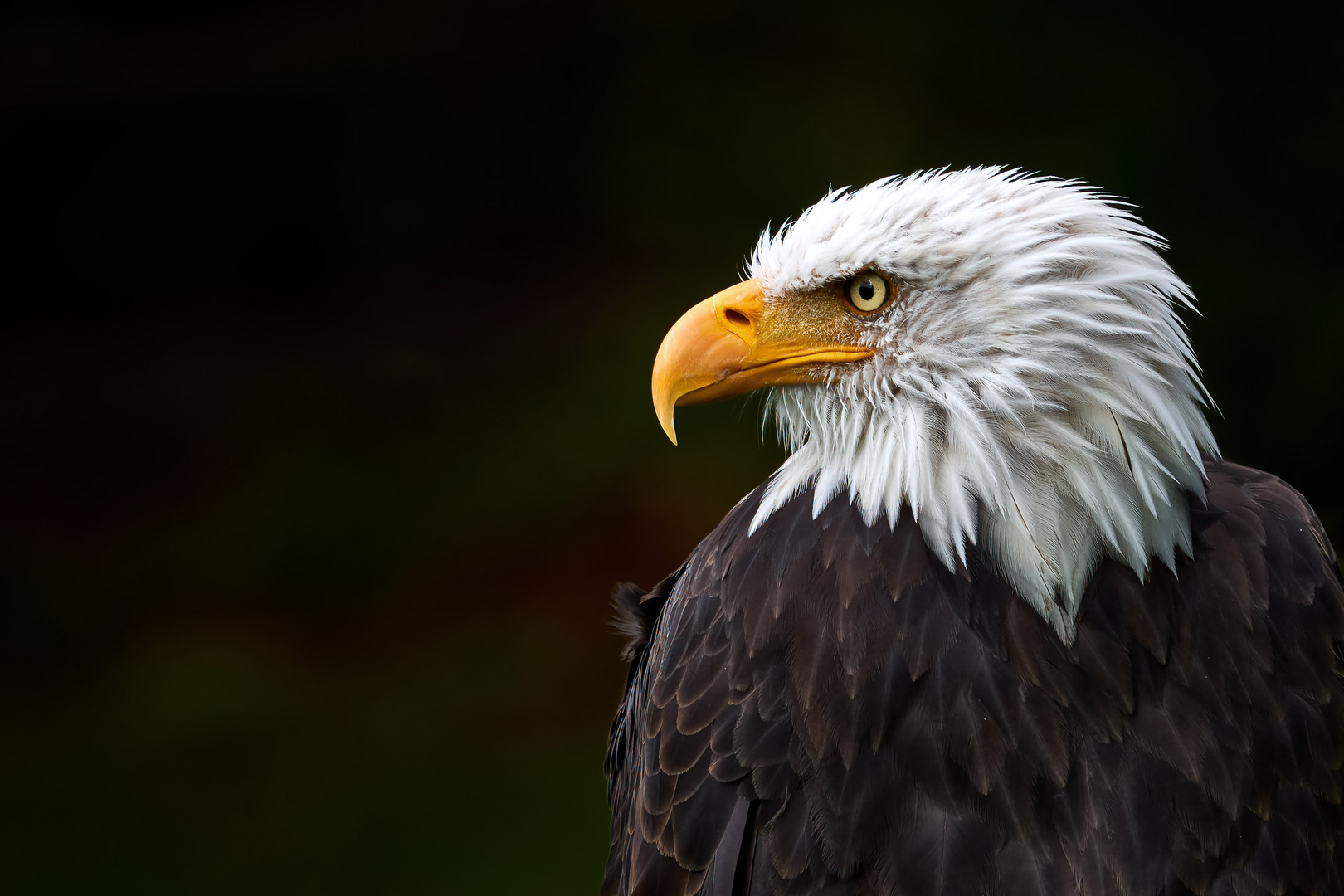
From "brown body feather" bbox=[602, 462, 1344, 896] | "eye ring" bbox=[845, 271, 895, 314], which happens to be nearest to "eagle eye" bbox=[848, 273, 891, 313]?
"eye ring" bbox=[845, 271, 895, 314]

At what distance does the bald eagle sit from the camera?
1.33 metres

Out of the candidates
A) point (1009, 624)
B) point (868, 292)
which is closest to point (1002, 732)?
point (1009, 624)

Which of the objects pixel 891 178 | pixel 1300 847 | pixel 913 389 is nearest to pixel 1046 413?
pixel 913 389

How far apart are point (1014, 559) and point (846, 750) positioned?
1.03 ft

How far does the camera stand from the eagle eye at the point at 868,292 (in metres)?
1.43

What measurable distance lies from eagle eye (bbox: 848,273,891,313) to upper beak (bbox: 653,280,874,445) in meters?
0.07

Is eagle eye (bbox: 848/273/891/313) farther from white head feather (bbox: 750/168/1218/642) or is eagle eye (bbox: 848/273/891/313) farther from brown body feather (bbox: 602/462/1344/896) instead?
brown body feather (bbox: 602/462/1344/896)

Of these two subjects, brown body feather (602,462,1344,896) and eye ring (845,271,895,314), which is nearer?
brown body feather (602,462,1344,896)

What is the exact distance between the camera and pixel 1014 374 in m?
1.35

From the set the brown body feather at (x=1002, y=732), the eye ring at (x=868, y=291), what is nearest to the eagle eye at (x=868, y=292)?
the eye ring at (x=868, y=291)

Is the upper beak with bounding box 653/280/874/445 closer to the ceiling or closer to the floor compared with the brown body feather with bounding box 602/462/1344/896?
closer to the ceiling

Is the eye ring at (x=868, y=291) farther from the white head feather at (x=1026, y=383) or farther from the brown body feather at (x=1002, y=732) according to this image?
the brown body feather at (x=1002, y=732)

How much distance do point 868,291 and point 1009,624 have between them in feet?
1.50

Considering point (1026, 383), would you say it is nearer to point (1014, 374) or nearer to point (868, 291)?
point (1014, 374)
